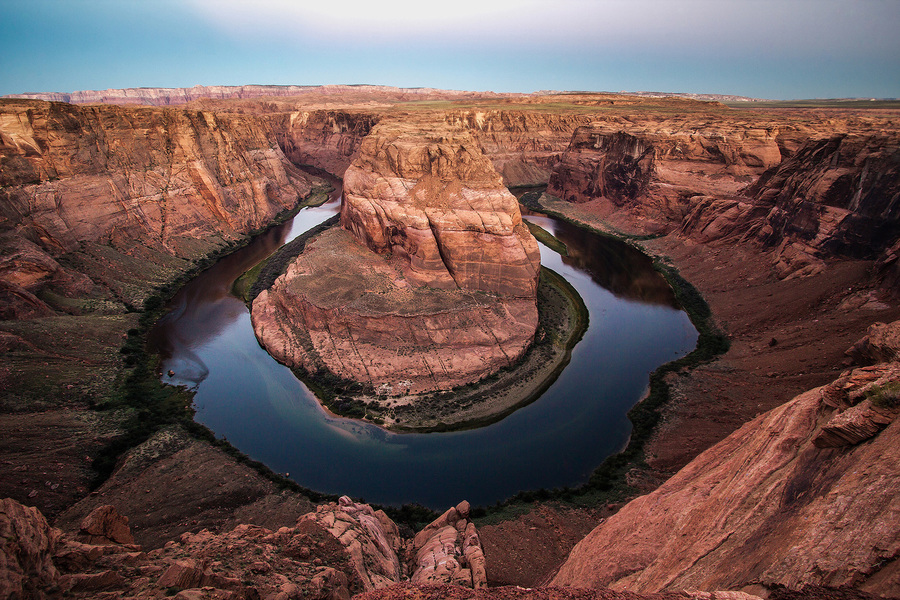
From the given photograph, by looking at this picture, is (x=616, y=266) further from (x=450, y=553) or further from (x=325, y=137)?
(x=325, y=137)

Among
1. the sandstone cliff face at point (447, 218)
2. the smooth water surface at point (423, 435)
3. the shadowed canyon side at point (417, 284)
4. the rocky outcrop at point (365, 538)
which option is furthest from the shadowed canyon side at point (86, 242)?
the sandstone cliff face at point (447, 218)

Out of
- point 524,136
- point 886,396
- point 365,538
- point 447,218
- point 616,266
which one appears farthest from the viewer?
point 524,136

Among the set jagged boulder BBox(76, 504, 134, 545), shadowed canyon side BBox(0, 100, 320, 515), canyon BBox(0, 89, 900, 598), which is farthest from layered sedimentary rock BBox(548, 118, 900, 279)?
shadowed canyon side BBox(0, 100, 320, 515)

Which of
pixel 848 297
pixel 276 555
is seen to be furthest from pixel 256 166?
pixel 848 297

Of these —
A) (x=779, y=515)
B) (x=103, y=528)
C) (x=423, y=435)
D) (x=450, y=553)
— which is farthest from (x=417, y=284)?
(x=779, y=515)

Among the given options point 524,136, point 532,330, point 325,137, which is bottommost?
point 532,330

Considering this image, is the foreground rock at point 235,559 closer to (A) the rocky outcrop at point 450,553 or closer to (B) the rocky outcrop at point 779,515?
(A) the rocky outcrop at point 450,553

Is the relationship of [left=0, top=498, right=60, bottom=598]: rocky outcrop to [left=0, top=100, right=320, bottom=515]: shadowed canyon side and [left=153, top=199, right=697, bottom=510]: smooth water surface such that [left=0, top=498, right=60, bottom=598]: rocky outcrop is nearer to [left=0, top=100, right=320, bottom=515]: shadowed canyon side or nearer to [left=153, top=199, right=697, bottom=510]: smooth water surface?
[left=0, top=100, right=320, bottom=515]: shadowed canyon side
